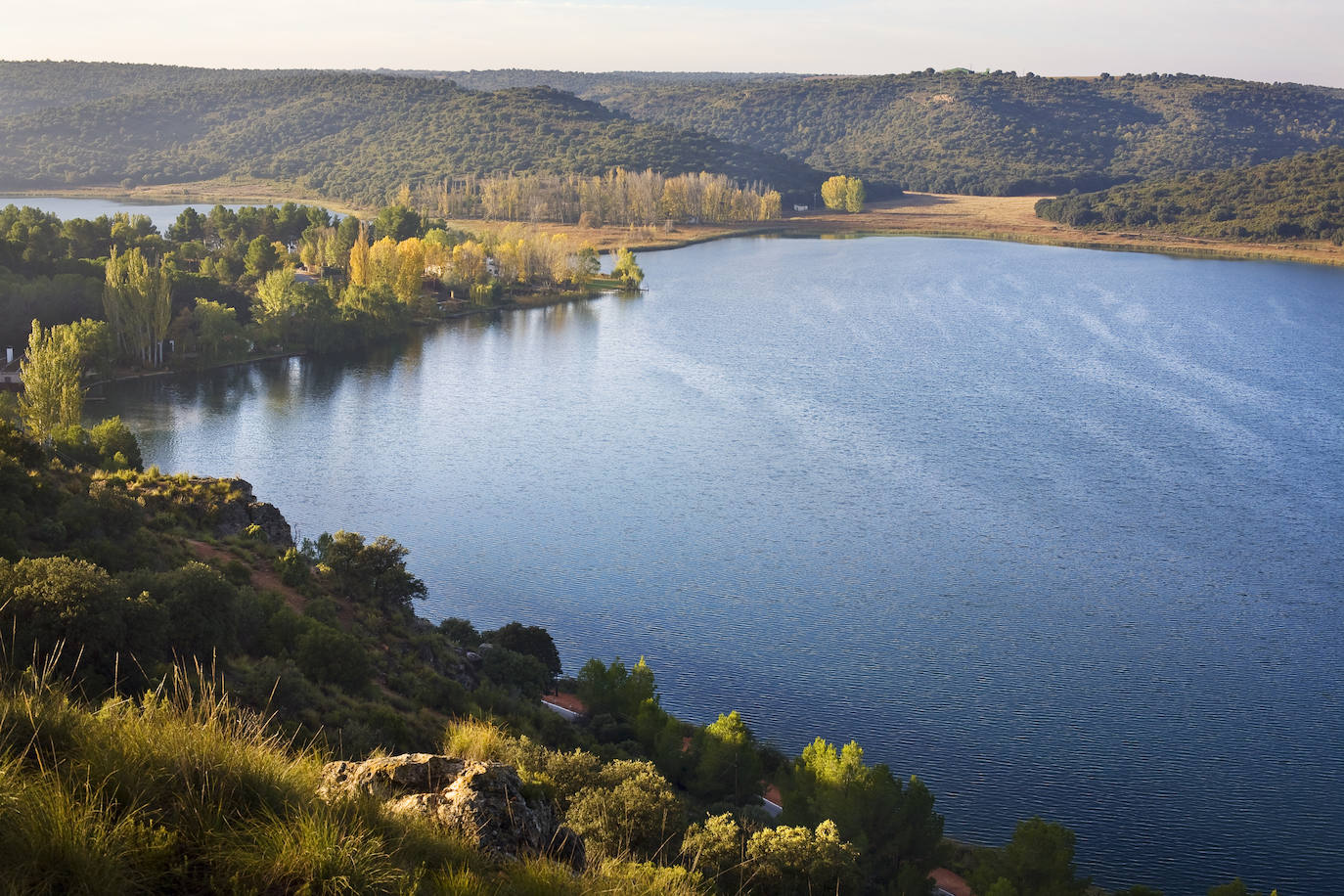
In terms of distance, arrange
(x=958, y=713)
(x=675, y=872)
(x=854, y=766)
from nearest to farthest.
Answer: (x=675, y=872) < (x=854, y=766) < (x=958, y=713)

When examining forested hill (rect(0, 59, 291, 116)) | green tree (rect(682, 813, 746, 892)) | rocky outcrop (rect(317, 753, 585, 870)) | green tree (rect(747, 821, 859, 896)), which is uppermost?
forested hill (rect(0, 59, 291, 116))

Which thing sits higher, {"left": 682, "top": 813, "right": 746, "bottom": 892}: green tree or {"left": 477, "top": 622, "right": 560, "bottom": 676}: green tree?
{"left": 682, "top": 813, "right": 746, "bottom": 892}: green tree

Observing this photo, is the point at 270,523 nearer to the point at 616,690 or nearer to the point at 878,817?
the point at 616,690

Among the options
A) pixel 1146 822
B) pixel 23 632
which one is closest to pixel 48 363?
pixel 23 632

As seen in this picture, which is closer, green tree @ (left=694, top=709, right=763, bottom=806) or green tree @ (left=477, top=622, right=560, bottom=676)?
green tree @ (left=694, top=709, right=763, bottom=806)

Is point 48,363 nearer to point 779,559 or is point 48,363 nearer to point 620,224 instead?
point 779,559

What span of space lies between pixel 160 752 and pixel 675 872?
3138 millimetres

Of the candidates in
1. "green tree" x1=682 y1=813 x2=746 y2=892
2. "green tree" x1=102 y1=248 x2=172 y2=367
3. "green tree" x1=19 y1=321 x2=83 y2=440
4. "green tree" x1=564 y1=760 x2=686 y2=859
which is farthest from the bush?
"green tree" x1=102 y1=248 x2=172 y2=367

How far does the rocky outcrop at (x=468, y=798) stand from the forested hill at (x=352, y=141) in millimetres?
123373

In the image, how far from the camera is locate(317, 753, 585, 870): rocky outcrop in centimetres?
643

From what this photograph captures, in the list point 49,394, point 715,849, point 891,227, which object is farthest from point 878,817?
point 891,227

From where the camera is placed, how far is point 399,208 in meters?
86.6

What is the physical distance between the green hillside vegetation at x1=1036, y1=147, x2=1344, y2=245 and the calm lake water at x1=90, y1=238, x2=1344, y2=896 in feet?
133

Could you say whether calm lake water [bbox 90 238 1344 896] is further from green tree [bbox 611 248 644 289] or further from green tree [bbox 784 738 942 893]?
green tree [bbox 611 248 644 289]
